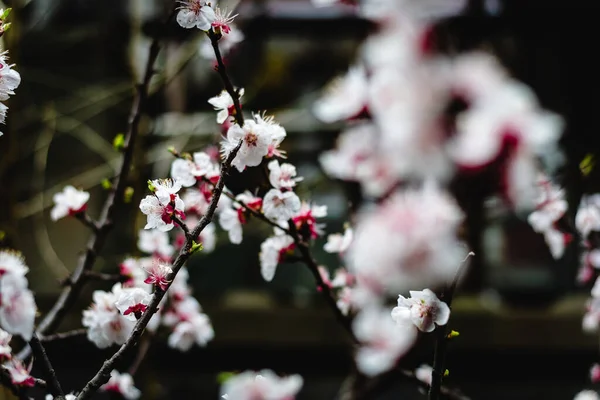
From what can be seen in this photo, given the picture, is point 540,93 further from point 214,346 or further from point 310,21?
point 214,346

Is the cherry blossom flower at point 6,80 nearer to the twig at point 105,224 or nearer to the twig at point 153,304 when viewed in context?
the twig at point 153,304

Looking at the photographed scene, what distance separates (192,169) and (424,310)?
606 mm

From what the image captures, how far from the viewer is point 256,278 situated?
502cm

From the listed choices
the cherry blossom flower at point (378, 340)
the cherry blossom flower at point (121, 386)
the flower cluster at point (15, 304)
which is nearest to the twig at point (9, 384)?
the flower cluster at point (15, 304)

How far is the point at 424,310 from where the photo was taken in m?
1.15

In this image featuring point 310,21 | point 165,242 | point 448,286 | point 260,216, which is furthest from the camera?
point 310,21

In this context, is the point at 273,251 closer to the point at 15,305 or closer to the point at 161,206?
the point at 161,206

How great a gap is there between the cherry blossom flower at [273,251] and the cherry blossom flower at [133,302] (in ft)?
1.29

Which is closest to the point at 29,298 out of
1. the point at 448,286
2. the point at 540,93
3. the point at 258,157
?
the point at 258,157

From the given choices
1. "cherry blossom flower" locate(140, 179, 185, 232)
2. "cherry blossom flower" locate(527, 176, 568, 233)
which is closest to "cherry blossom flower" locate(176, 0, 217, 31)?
"cherry blossom flower" locate(140, 179, 185, 232)

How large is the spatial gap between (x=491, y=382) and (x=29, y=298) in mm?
4367

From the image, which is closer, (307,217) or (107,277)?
(307,217)

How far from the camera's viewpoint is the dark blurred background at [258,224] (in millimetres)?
4480

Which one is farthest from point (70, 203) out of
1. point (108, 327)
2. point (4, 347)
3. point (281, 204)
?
point (281, 204)
